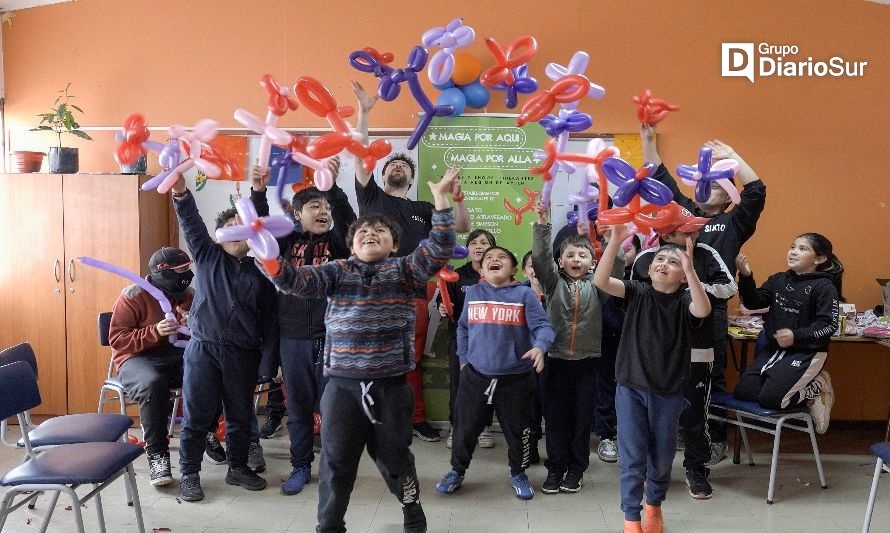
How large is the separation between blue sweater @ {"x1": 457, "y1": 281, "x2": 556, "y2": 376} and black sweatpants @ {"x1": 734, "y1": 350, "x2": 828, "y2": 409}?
1.07m

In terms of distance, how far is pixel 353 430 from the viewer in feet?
8.32

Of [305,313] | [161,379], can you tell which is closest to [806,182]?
[305,313]

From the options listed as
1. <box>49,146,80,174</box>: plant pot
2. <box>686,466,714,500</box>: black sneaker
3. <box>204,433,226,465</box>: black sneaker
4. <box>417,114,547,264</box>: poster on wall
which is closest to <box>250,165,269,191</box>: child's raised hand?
<box>204,433,226,465</box>: black sneaker

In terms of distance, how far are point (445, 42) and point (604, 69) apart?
209 centimetres

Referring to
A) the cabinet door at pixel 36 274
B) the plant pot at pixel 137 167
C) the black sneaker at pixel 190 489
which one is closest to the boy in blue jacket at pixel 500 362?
the black sneaker at pixel 190 489

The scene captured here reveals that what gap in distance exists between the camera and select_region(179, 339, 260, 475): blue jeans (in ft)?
10.6

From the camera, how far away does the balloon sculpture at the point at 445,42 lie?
9.52 ft

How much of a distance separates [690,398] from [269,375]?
2225 mm

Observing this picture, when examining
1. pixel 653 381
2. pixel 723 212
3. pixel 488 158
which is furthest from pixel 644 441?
pixel 488 158

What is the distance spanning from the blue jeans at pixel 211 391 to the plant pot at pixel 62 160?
6.46ft

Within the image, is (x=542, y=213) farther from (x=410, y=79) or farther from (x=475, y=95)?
A: (x=475, y=95)

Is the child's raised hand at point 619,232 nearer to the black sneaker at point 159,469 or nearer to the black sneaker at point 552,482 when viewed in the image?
the black sneaker at point 552,482

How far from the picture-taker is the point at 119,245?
4523 mm

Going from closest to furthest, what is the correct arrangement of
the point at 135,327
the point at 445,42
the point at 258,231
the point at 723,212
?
the point at 258,231, the point at 445,42, the point at 723,212, the point at 135,327
